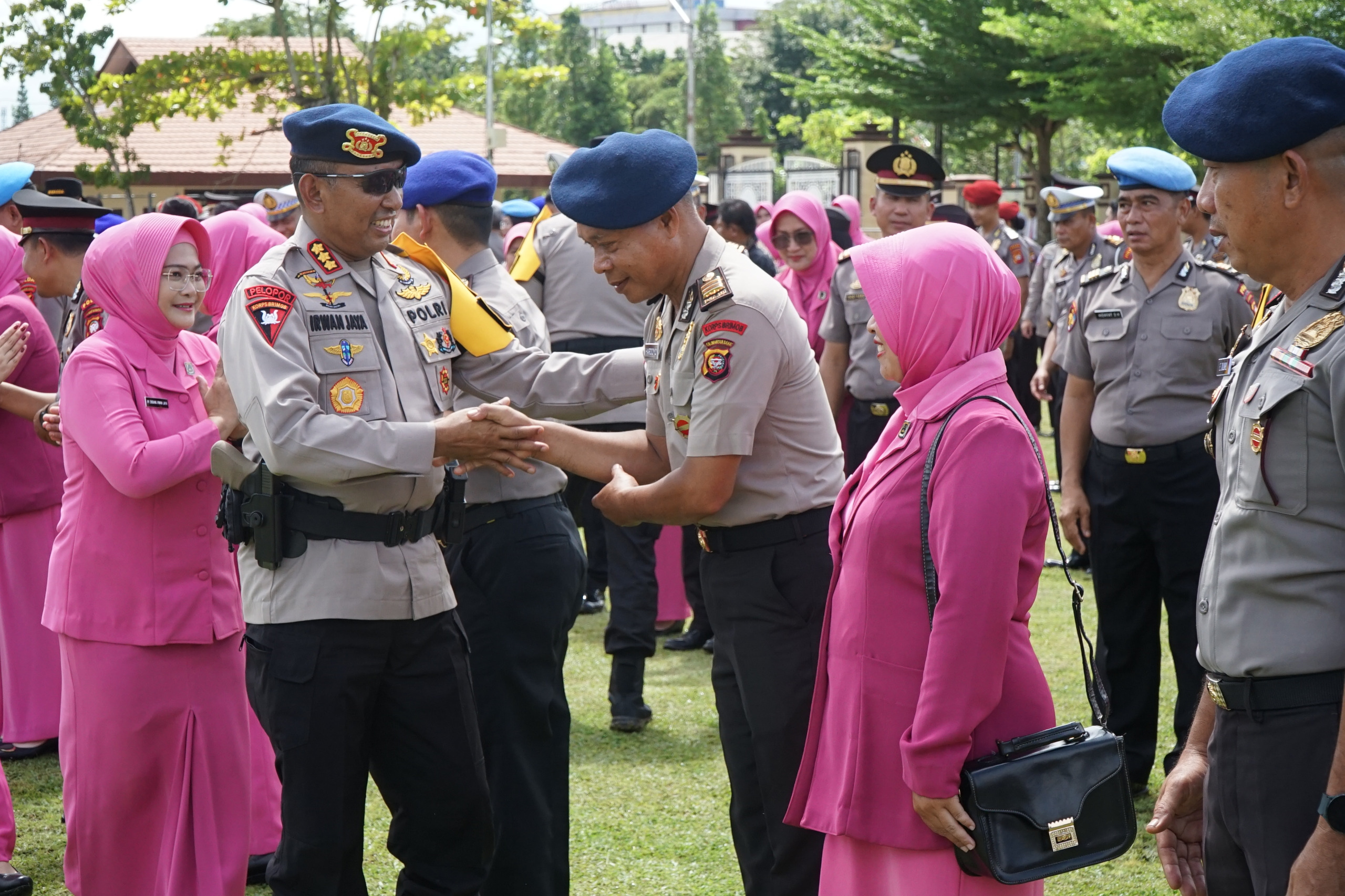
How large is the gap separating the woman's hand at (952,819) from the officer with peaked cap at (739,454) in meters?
0.77

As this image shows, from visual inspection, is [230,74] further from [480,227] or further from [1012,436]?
[1012,436]

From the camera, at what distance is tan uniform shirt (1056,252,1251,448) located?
488 centimetres

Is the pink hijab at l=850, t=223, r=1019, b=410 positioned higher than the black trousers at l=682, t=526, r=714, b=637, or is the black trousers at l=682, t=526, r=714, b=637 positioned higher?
the pink hijab at l=850, t=223, r=1019, b=410

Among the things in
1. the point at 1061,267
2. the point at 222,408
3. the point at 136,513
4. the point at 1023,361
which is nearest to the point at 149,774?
the point at 136,513

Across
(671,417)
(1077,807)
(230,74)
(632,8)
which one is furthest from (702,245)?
(632,8)

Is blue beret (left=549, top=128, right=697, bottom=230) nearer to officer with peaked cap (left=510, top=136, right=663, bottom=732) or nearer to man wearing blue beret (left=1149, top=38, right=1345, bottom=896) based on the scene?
man wearing blue beret (left=1149, top=38, right=1345, bottom=896)

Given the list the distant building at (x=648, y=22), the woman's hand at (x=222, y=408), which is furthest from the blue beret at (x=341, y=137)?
the distant building at (x=648, y=22)

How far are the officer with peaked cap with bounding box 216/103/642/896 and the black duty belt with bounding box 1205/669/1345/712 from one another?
5.96 ft

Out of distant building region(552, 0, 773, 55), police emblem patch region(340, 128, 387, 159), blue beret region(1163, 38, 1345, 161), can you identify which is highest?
blue beret region(1163, 38, 1345, 161)

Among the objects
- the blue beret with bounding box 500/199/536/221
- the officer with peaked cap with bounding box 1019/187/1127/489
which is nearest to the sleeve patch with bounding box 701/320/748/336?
the officer with peaked cap with bounding box 1019/187/1127/489

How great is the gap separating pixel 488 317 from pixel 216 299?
184 centimetres

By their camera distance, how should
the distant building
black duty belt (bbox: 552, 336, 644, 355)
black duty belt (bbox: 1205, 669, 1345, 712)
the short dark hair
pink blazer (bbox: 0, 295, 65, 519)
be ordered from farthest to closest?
the distant building
the short dark hair
black duty belt (bbox: 552, 336, 644, 355)
pink blazer (bbox: 0, 295, 65, 519)
black duty belt (bbox: 1205, 669, 1345, 712)

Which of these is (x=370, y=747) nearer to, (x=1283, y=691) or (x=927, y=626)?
(x=927, y=626)

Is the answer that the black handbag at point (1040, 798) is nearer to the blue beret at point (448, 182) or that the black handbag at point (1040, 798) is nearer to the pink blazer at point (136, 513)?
the pink blazer at point (136, 513)
